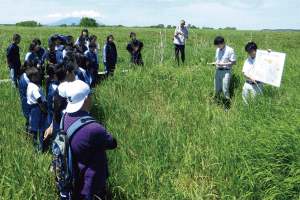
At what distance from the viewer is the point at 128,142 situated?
3.41 meters

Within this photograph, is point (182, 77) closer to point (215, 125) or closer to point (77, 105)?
point (215, 125)

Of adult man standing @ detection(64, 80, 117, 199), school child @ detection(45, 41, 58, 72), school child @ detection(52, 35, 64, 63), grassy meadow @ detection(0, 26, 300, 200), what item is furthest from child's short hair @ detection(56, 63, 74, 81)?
school child @ detection(52, 35, 64, 63)

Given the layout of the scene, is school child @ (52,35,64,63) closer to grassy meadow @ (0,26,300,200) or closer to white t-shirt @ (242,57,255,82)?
grassy meadow @ (0,26,300,200)

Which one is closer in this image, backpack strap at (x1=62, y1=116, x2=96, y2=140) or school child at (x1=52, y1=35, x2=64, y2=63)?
backpack strap at (x1=62, y1=116, x2=96, y2=140)

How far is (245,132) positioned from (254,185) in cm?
75

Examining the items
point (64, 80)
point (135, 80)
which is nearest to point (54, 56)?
point (135, 80)

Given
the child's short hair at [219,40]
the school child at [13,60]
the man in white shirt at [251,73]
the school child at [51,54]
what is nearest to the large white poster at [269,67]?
the man in white shirt at [251,73]

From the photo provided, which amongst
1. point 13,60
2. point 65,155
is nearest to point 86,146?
point 65,155

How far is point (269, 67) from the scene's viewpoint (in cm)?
372

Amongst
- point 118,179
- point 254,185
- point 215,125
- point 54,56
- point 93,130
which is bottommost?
point 118,179

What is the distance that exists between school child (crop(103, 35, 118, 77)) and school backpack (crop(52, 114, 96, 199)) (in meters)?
5.16

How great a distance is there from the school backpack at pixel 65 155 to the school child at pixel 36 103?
159cm

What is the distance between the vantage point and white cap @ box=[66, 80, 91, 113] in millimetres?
1981

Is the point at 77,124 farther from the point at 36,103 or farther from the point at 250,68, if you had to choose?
the point at 250,68
